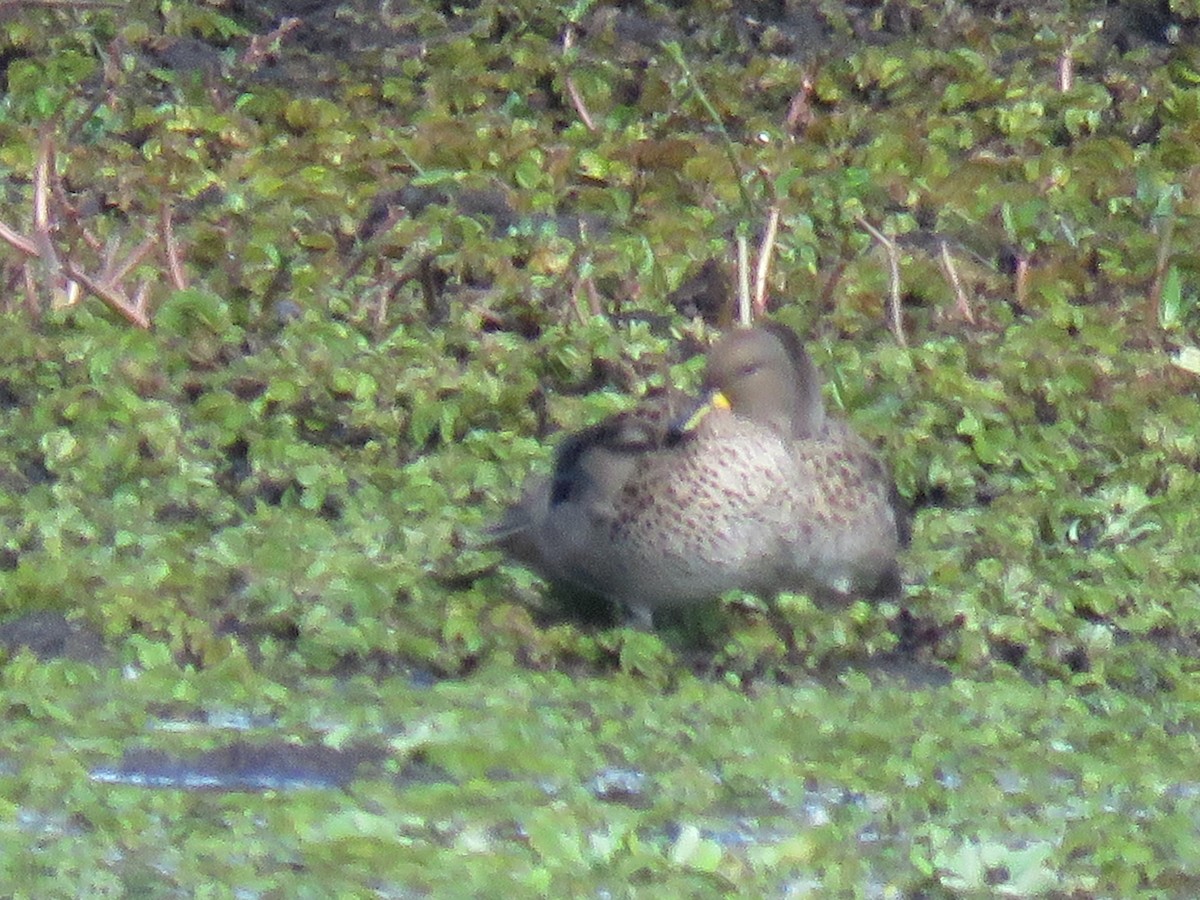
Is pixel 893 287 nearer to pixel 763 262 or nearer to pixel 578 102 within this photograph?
pixel 763 262

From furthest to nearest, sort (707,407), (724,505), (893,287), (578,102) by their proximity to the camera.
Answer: (578,102), (893,287), (707,407), (724,505)

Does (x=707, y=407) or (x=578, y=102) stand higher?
(x=578, y=102)

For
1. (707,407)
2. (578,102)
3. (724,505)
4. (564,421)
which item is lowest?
(564,421)

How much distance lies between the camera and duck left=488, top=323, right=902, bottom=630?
657cm

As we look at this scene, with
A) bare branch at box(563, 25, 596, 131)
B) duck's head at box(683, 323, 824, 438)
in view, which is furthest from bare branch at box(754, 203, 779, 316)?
duck's head at box(683, 323, 824, 438)

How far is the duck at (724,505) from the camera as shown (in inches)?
259

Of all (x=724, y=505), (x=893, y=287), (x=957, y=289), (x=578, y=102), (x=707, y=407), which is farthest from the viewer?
(x=578, y=102)

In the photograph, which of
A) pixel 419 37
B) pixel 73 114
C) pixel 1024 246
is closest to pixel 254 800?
pixel 1024 246

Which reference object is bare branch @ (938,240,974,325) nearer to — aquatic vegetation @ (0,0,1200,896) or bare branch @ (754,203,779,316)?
aquatic vegetation @ (0,0,1200,896)

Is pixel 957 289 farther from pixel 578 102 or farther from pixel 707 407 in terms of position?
pixel 707 407

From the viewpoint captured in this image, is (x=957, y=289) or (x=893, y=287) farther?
(x=957, y=289)

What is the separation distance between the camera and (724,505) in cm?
659

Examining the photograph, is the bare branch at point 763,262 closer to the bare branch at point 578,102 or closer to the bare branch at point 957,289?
the bare branch at point 957,289

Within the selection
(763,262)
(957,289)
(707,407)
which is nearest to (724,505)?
(707,407)
